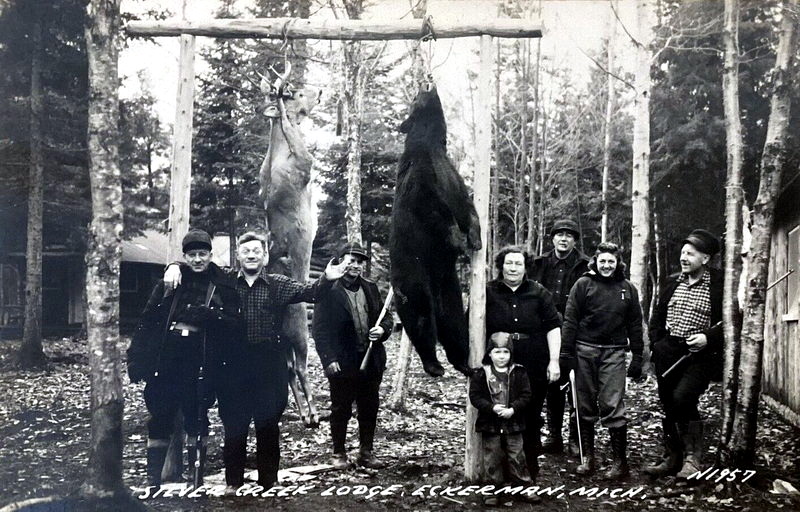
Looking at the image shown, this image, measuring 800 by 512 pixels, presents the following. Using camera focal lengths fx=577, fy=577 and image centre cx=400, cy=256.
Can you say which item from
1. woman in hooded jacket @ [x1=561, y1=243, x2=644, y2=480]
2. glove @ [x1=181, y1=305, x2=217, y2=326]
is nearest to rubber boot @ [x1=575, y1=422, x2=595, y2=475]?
woman in hooded jacket @ [x1=561, y1=243, x2=644, y2=480]

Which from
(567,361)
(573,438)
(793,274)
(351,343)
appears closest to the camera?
(351,343)

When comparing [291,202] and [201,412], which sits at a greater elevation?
[291,202]

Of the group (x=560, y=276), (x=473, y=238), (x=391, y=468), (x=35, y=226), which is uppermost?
(x=35, y=226)

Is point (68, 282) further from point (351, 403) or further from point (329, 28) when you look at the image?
point (329, 28)

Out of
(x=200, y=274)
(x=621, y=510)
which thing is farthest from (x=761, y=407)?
(x=200, y=274)

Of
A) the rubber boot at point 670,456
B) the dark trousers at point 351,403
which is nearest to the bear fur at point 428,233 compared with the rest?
the dark trousers at point 351,403

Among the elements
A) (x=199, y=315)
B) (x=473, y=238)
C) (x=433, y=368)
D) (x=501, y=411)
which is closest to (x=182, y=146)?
(x=199, y=315)

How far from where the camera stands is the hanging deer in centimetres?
372

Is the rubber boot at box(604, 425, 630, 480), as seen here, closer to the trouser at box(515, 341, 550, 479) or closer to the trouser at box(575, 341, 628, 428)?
the trouser at box(575, 341, 628, 428)

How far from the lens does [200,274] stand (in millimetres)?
3465

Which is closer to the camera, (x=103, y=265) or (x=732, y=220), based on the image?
(x=103, y=265)

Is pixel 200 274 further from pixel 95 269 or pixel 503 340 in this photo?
pixel 503 340

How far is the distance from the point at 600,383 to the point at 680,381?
486 mm

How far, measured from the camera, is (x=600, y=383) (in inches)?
152
